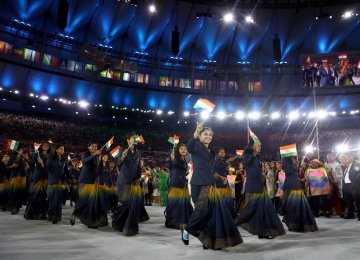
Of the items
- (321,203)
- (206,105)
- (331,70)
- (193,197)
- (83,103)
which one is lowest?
(321,203)

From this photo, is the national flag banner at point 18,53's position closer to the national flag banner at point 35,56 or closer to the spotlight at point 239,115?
the national flag banner at point 35,56

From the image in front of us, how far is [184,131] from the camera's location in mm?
37250

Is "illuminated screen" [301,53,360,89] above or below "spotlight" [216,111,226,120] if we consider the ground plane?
above

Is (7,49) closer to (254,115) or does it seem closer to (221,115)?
(221,115)

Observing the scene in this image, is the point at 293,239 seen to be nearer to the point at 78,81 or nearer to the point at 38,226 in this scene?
the point at 38,226

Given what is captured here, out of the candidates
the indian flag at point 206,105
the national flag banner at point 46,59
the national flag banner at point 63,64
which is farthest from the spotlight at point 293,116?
the indian flag at point 206,105

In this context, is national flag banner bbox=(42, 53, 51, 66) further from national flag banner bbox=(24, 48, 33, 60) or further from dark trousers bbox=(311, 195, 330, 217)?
dark trousers bbox=(311, 195, 330, 217)

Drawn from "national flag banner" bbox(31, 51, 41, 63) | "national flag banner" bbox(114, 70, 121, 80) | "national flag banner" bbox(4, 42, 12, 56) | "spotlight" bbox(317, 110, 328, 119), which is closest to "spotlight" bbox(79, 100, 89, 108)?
"national flag banner" bbox(114, 70, 121, 80)

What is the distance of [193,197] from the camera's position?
187 inches

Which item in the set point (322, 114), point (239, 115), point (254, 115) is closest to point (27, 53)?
point (239, 115)

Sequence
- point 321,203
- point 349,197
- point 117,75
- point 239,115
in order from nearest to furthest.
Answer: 1. point 349,197
2. point 321,203
3. point 117,75
4. point 239,115

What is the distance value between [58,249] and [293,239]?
4.10m

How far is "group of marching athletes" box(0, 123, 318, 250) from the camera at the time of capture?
4.57 m

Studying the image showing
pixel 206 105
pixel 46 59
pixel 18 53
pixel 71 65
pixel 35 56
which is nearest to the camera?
pixel 206 105
